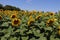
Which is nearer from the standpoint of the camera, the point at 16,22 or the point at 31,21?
the point at 31,21

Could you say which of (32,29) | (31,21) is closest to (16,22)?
(31,21)

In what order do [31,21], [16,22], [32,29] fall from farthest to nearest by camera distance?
[16,22]
[31,21]
[32,29]

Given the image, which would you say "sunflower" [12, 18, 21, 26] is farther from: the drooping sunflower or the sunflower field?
the drooping sunflower

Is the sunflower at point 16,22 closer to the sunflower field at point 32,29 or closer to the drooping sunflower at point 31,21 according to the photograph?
the sunflower field at point 32,29

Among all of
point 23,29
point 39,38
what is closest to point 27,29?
point 23,29

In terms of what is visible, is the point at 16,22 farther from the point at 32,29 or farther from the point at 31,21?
the point at 32,29

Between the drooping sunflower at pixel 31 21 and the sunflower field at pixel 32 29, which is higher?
the drooping sunflower at pixel 31 21

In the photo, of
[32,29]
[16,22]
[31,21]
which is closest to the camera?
[32,29]

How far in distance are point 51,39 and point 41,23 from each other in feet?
1.78

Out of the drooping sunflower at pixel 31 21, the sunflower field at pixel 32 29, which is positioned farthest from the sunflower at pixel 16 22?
the drooping sunflower at pixel 31 21

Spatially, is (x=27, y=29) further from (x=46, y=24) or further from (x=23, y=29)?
(x=46, y=24)

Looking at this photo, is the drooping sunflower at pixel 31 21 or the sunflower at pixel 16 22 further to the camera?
the sunflower at pixel 16 22

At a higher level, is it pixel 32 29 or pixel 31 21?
pixel 31 21

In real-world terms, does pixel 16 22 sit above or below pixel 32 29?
above
